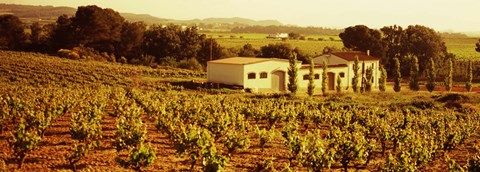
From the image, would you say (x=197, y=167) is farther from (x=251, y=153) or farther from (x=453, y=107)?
(x=453, y=107)

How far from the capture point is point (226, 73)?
55719mm

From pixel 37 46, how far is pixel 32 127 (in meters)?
64.5

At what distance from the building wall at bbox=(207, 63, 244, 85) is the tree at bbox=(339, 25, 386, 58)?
34730 millimetres

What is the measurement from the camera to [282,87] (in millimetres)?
58000

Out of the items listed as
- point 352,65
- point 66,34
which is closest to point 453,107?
point 352,65

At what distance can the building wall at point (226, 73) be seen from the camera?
54469mm

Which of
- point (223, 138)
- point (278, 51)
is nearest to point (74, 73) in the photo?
point (278, 51)

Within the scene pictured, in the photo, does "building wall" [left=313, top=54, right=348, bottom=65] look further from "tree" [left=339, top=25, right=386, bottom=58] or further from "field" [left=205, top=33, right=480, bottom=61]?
"field" [left=205, top=33, right=480, bottom=61]

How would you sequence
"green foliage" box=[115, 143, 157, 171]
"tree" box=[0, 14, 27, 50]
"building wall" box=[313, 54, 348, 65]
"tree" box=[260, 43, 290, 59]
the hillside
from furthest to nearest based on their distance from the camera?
"tree" box=[260, 43, 290, 59], "tree" box=[0, 14, 27, 50], "building wall" box=[313, 54, 348, 65], the hillside, "green foliage" box=[115, 143, 157, 171]

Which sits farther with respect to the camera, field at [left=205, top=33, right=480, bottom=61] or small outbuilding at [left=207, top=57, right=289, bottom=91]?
field at [left=205, top=33, right=480, bottom=61]

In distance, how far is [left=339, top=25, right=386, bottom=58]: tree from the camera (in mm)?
80750

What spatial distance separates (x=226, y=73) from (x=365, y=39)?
3544 centimetres

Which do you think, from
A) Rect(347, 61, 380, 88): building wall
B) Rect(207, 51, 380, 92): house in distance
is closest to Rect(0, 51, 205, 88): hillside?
Rect(207, 51, 380, 92): house in distance

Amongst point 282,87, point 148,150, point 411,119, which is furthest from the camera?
point 282,87
